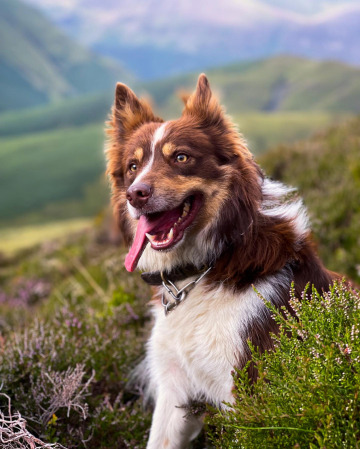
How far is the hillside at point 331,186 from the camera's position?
5.76 meters

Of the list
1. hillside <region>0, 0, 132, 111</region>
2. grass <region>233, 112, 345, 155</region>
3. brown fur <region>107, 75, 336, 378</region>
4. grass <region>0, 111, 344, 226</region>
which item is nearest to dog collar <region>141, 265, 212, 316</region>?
brown fur <region>107, 75, 336, 378</region>

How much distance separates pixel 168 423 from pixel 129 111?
87.4 inches

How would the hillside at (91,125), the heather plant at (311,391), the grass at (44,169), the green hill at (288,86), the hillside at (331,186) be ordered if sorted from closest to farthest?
1. the heather plant at (311,391)
2. the hillside at (331,186)
3. the grass at (44,169)
4. the hillside at (91,125)
5. the green hill at (288,86)

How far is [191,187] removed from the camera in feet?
8.03

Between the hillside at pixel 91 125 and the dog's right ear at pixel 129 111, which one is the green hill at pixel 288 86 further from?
the dog's right ear at pixel 129 111

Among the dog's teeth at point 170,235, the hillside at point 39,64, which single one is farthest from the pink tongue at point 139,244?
the hillside at point 39,64

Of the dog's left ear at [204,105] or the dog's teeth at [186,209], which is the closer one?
the dog's teeth at [186,209]

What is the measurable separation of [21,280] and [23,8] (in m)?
202

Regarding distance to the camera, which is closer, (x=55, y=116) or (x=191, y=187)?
(x=191, y=187)

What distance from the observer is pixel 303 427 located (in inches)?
63.4

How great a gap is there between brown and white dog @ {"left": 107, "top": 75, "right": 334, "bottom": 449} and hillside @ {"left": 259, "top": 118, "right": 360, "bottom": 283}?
1.77 meters

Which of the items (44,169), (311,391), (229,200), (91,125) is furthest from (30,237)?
(91,125)

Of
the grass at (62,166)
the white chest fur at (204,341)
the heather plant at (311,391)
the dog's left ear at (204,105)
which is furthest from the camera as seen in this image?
the grass at (62,166)

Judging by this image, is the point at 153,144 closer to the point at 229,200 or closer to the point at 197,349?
the point at 229,200
